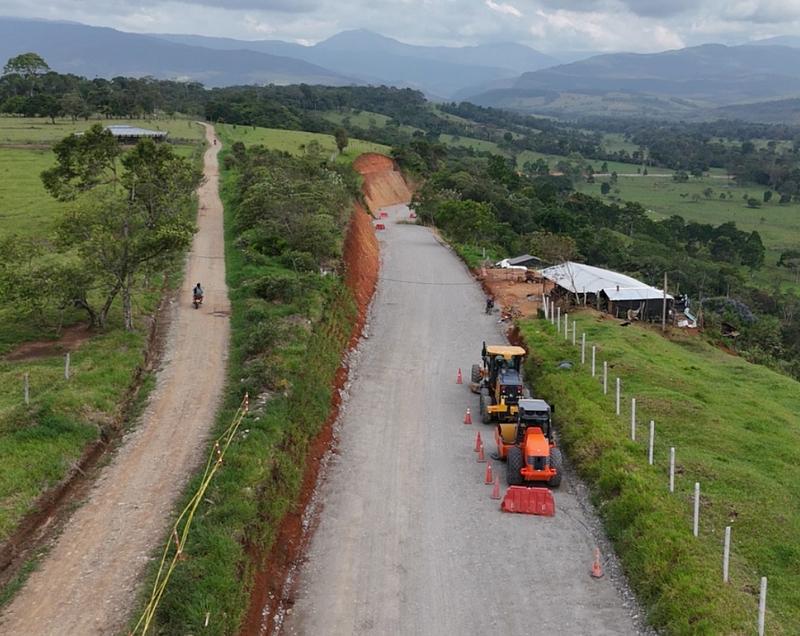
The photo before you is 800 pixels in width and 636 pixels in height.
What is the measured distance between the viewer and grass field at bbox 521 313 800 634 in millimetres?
12586

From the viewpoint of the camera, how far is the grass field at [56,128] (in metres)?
66.0

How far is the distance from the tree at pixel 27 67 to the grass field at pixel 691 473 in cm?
9762

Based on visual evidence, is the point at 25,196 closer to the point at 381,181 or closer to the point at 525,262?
the point at 525,262

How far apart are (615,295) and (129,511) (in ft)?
90.1

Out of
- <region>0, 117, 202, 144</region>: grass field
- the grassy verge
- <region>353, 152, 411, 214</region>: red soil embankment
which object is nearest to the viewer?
the grassy verge

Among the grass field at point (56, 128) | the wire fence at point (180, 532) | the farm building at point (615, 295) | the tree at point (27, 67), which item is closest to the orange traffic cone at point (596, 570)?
the wire fence at point (180, 532)

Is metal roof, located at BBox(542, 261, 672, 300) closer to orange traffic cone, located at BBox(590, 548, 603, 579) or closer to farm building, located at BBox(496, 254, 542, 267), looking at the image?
farm building, located at BBox(496, 254, 542, 267)

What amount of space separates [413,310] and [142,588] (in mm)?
22924

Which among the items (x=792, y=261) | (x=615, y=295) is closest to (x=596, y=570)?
(x=615, y=295)

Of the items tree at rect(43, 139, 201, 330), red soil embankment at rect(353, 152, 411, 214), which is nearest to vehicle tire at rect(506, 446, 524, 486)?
tree at rect(43, 139, 201, 330)

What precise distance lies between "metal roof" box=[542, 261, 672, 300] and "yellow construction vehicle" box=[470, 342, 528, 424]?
1464 centimetres

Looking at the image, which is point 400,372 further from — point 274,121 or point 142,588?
point 274,121

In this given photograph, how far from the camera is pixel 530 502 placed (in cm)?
1616

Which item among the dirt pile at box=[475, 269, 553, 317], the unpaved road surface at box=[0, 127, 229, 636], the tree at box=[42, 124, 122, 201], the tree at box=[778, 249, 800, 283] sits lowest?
the tree at box=[778, 249, 800, 283]
